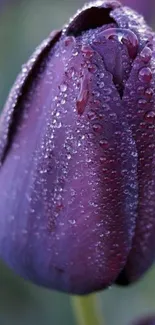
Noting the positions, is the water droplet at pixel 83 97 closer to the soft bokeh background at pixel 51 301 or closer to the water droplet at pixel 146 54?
the water droplet at pixel 146 54

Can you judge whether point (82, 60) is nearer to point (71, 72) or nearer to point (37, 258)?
point (71, 72)

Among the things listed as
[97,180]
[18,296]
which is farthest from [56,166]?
[18,296]

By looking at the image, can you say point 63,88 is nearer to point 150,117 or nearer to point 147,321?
point 150,117

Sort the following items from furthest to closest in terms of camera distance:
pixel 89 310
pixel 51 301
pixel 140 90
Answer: pixel 51 301 → pixel 89 310 → pixel 140 90

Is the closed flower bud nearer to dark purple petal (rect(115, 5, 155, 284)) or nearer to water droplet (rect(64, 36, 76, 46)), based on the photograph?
dark purple petal (rect(115, 5, 155, 284))

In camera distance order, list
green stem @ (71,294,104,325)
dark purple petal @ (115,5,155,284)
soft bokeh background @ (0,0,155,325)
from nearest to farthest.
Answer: dark purple petal @ (115,5,155,284), green stem @ (71,294,104,325), soft bokeh background @ (0,0,155,325)

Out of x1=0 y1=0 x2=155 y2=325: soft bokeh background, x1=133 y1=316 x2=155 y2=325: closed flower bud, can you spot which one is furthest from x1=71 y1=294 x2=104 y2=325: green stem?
x1=0 y1=0 x2=155 y2=325: soft bokeh background

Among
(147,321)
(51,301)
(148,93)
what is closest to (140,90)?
(148,93)
